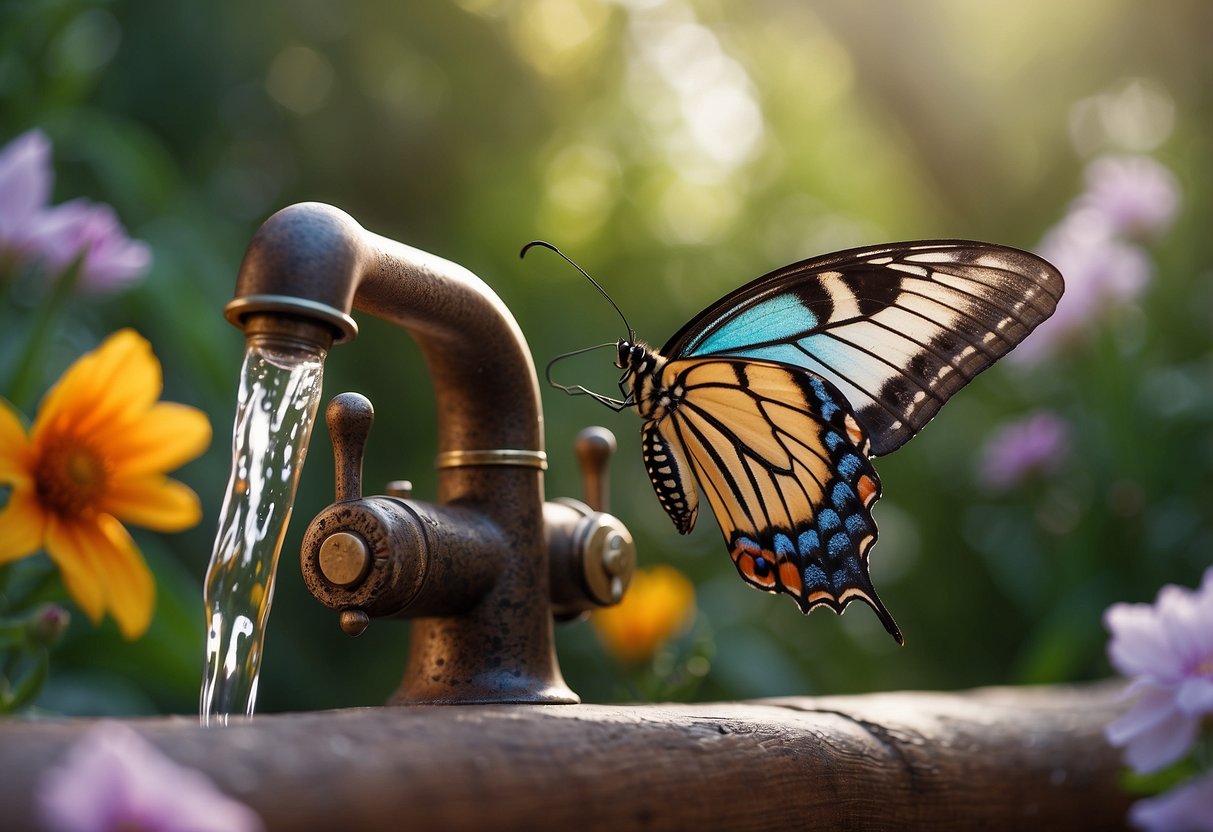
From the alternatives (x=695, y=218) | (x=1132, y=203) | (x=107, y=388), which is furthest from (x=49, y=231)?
(x=695, y=218)

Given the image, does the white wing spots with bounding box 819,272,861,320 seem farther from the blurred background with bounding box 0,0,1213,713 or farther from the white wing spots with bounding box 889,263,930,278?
the blurred background with bounding box 0,0,1213,713

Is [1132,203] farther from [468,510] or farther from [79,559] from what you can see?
[79,559]

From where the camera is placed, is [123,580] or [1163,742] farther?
[123,580]

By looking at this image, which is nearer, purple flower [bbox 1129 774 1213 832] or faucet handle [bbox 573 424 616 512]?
purple flower [bbox 1129 774 1213 832]

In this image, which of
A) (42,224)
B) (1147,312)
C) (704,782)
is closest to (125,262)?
(42,224)

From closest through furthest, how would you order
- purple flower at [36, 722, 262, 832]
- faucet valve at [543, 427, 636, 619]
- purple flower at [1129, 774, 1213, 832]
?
1. purple flower at [36, 722, 262, 832]
2. purple flower at [1129, 774, 1213, 832]
3. faucet valve at [543, 427, 636, 619]

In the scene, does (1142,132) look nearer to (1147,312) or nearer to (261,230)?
(1147,312)

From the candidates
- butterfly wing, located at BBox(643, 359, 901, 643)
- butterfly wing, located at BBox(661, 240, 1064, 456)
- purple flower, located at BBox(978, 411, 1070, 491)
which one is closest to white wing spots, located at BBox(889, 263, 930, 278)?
butterfly wing, located at BBox(661, 240, 1064, 456)
